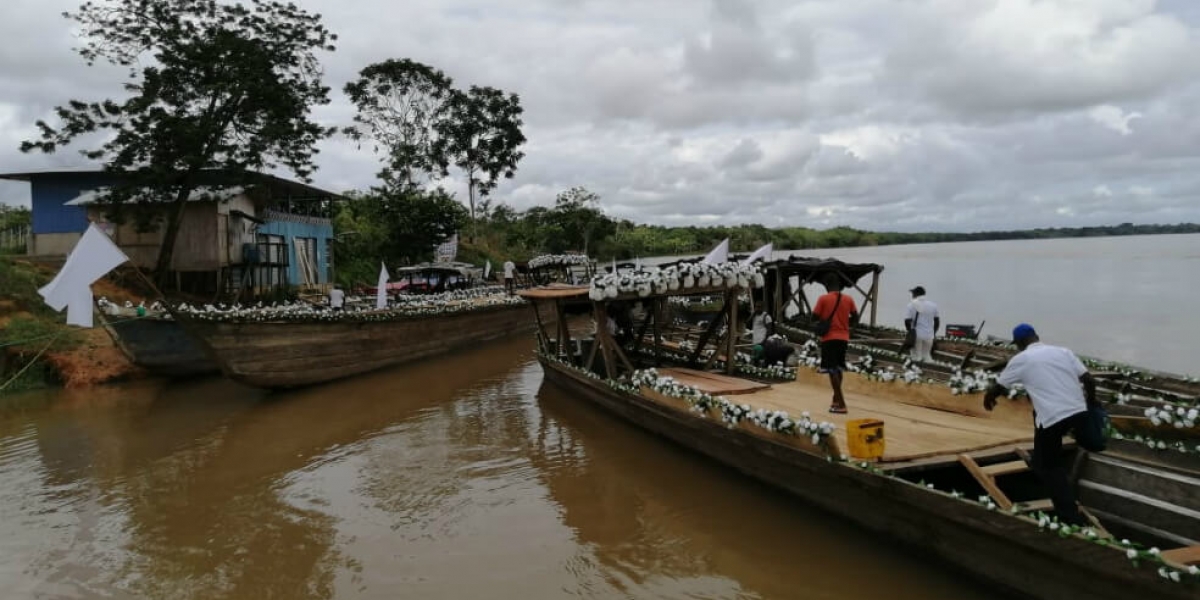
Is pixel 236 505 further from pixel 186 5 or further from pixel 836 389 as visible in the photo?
pixel 186 5

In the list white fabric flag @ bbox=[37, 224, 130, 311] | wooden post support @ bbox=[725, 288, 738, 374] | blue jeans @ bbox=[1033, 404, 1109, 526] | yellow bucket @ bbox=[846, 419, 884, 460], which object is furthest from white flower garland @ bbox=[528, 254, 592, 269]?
blue jeans @ bbox=[1033, 404, 1109, 526]

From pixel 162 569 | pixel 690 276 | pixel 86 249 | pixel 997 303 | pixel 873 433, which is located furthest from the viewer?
pixel 997 303

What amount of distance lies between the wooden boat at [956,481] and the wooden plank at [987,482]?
13 mm

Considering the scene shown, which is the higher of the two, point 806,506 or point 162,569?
point 806,506

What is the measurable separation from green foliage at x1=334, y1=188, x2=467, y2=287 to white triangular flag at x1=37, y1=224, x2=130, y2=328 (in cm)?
2382

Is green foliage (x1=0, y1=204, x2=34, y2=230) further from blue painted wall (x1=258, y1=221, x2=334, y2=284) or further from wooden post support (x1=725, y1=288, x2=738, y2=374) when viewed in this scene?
wooden post support (x1=725, y1=288, x2=738, y2=374)

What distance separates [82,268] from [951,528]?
11.0 m

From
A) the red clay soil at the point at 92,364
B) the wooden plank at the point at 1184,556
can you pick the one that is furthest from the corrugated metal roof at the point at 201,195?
the wooden plank at the point at 1184,556

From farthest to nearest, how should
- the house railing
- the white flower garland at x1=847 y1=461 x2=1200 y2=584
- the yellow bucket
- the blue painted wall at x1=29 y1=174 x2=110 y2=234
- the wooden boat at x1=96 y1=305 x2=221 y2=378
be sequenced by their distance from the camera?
the house railing → the blue painted wall at x1=29 y1=174 x2=110 y2=234 → the wooden boat at x1=96 y1=305 x2=221 y2=378 → the yellow bucket → the white flower garland at x1=847 y1=461 x2=1200 y2=584

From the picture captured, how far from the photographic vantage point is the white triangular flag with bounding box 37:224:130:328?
9.15m

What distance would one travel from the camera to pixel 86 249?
9344 mm

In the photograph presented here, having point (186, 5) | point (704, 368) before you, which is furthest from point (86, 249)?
point (186, 5)

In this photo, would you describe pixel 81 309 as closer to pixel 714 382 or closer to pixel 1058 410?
pixel 714 382

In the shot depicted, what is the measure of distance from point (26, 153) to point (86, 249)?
10.7 meters
